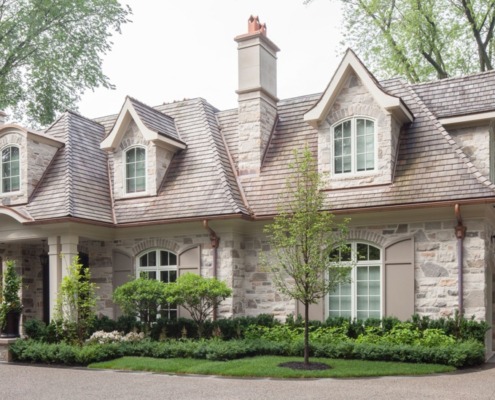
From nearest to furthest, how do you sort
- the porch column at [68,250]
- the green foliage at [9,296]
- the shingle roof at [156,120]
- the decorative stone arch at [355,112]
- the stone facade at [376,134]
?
the green foliage at [9,296]
the stone facade at [376,134]
the decorative stone arch at [355,112]
the porch column at [68,250]
the shingle roof at [156,120]

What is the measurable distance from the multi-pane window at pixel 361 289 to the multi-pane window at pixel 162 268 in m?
4.10

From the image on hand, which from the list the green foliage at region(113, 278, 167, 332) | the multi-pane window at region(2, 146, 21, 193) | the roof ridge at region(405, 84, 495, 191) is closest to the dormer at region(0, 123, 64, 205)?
the multi-pane window at region(2, 146, 21, 193)

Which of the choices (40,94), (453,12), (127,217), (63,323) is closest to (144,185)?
(127,217)

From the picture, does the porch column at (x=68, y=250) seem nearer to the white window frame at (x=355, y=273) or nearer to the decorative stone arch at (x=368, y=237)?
the white window frame at (x=355, y=273)

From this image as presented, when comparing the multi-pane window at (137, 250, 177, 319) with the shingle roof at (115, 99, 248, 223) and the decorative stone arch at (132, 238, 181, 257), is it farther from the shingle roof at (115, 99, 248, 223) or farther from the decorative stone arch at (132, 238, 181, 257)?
the shingle roof at (115, 99, 248, 223)

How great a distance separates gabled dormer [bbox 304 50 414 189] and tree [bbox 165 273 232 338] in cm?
363

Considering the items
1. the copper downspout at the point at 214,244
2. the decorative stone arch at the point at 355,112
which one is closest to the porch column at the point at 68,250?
the copper downspout at the point at 214,244

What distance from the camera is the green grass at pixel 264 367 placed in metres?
10.1

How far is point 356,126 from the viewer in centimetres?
1428

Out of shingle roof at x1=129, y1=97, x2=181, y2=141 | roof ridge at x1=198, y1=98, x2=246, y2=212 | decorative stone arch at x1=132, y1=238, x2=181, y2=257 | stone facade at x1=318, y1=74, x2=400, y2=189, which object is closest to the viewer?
stone facade at x1=318, y1=74, x2=400, y2=189

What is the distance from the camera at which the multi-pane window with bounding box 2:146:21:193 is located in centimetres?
1627

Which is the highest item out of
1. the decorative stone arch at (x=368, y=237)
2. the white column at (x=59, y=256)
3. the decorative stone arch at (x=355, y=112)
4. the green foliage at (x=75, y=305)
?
the decorative stone arch at (x=355, y=112)

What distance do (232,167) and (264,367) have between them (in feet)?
22.2

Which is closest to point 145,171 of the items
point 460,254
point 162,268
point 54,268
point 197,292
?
point 162,268
